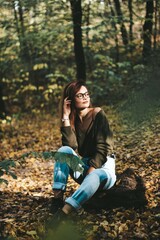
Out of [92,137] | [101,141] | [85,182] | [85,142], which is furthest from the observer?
[85,142]

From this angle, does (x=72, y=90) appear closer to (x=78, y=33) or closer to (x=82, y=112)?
(x=82, y=112)

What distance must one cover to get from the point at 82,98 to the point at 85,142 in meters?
0.49

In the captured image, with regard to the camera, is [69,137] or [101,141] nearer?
[101,141]

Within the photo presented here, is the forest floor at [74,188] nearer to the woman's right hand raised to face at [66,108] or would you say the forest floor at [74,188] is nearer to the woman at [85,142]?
the woman at [85,142]

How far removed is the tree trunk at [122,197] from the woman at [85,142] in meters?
0.20

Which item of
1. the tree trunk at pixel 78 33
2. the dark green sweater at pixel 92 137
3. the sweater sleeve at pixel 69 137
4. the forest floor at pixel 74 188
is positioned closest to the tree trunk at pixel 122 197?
the forest floor at pixel 74 188

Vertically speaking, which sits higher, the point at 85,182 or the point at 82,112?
the point at 82,112

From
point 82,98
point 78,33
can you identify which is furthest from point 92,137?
point 78,33

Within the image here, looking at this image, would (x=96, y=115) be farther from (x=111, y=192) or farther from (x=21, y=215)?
(x=21, y=215)

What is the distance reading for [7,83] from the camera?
44.9 feet

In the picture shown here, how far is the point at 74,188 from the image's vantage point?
4613mm

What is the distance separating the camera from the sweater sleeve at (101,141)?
11.1 ft

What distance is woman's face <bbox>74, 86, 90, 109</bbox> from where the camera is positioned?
11.7 ft

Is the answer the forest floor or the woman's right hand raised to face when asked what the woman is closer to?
the woman's right hand raised to face
